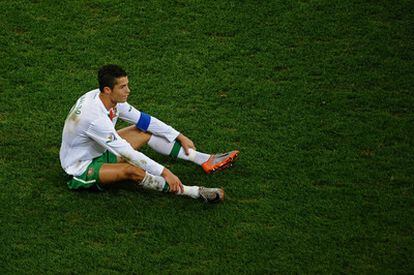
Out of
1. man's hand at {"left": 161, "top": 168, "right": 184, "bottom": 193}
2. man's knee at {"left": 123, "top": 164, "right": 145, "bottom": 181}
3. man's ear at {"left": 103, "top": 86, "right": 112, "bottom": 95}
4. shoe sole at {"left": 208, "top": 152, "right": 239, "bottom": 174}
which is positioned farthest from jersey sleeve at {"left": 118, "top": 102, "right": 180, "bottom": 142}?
man's hand at {"left": 161, "top": 168, "right": 184, "bottom": 193}

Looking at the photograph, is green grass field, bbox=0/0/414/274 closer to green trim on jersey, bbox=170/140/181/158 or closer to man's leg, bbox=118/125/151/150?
green trim on jersey, bbox=170/140/181/158

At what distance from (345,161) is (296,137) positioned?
73 centimetres

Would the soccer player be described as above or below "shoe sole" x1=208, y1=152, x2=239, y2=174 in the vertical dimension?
above

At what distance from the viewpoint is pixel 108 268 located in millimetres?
6809

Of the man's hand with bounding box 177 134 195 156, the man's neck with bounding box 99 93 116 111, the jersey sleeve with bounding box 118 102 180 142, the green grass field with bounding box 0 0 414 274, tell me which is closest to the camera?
the green grass field with bounding box 0 0 414 274

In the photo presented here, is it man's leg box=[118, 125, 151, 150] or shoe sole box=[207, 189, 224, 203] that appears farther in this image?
man's leg box=[118, 125, 151, 150]

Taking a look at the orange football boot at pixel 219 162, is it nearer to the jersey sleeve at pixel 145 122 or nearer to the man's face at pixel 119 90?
the jersey sleeve at pixel 145 122

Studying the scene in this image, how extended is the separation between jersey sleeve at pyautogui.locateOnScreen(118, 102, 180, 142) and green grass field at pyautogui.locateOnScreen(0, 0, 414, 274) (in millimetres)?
454

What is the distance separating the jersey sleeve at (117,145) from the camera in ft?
24.6

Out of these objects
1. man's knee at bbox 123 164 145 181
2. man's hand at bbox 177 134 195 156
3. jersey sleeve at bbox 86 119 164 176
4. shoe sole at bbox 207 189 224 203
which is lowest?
shoe sole at bbox 207 189 224 203

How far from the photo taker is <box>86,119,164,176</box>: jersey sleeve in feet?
24.6

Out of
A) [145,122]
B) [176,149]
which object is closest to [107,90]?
[145,122]

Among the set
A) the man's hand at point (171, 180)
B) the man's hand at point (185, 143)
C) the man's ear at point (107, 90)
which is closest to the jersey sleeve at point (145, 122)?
the man's hand at point (185, 143)

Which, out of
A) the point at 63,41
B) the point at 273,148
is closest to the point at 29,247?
the point at 273,148
